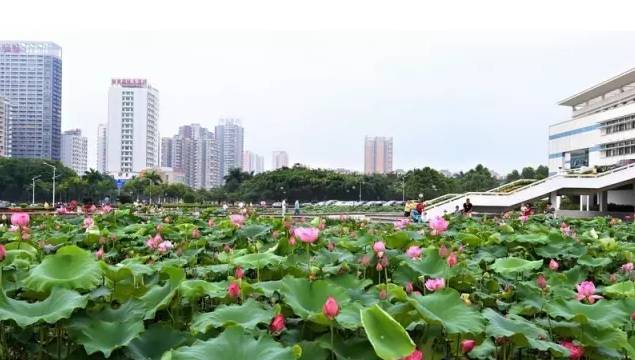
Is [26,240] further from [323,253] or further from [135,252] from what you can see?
[323,253]

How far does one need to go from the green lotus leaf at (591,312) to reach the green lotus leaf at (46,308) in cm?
133

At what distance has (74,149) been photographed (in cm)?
10131

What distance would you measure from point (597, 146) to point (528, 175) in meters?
30.6

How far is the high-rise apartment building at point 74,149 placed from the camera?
100 m

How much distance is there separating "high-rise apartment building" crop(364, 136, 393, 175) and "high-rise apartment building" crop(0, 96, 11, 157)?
247ft

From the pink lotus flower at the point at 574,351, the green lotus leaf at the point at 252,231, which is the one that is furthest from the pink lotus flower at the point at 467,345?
the green lotus leaf at the point at 252,231

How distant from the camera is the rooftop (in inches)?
1543

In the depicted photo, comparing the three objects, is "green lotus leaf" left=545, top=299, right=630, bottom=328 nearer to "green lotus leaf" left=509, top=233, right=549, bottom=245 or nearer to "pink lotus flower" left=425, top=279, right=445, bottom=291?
"pink lotus flower" left=425, top=279, right=445, bottom=291

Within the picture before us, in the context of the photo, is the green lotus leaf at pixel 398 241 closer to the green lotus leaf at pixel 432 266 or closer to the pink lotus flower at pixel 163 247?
the green lotus leaf at pixel 432 266

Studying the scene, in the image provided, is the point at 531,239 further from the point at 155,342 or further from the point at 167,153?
the point at 167,153

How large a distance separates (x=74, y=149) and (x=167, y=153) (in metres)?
26.1

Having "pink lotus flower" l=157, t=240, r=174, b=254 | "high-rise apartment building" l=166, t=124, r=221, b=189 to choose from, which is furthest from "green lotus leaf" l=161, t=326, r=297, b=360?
"high-rise apartment building" l=166, t=124, r=221, b=189

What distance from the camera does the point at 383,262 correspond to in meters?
2.31

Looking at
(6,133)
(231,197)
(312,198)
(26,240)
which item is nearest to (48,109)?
(6,133)
